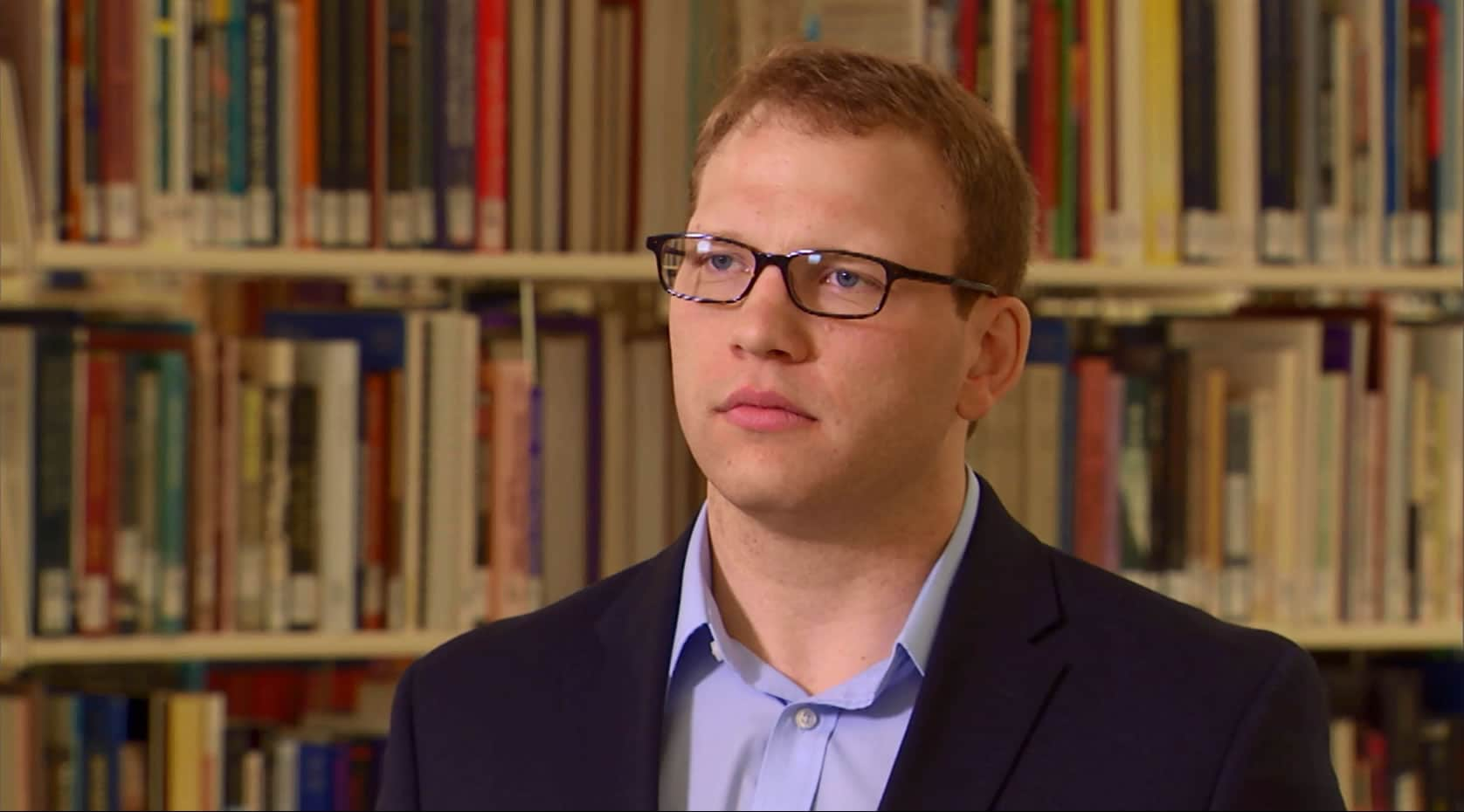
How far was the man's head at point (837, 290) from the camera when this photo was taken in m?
1.15

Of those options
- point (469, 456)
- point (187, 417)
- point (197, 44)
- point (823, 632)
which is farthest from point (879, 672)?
point (197, 44)

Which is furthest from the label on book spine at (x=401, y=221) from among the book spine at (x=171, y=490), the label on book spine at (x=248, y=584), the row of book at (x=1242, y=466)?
the row of book at (x=1242, y=466)

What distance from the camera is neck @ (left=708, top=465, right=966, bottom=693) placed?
1205mm

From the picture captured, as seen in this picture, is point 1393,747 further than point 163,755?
Yes

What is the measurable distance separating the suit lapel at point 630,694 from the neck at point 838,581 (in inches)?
3.0

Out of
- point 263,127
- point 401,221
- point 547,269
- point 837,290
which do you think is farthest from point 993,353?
point 263,127

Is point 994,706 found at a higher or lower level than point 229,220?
lower

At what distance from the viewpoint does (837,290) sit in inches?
46.1

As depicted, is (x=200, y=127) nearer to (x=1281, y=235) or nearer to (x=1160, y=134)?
(x=1160, y=134)

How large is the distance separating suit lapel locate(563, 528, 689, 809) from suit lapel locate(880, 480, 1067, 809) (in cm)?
17

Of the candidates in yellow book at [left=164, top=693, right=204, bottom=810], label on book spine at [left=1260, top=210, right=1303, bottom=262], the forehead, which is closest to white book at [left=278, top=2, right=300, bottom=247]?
yellow book at [left=164, top=693, right=204, bottom=810]

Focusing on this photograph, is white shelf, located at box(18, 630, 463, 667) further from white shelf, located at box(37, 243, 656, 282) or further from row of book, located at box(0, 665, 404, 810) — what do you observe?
white shelf, located at box(37, 243, 656, 282)

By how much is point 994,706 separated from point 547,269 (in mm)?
937

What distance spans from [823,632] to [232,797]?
102cm
